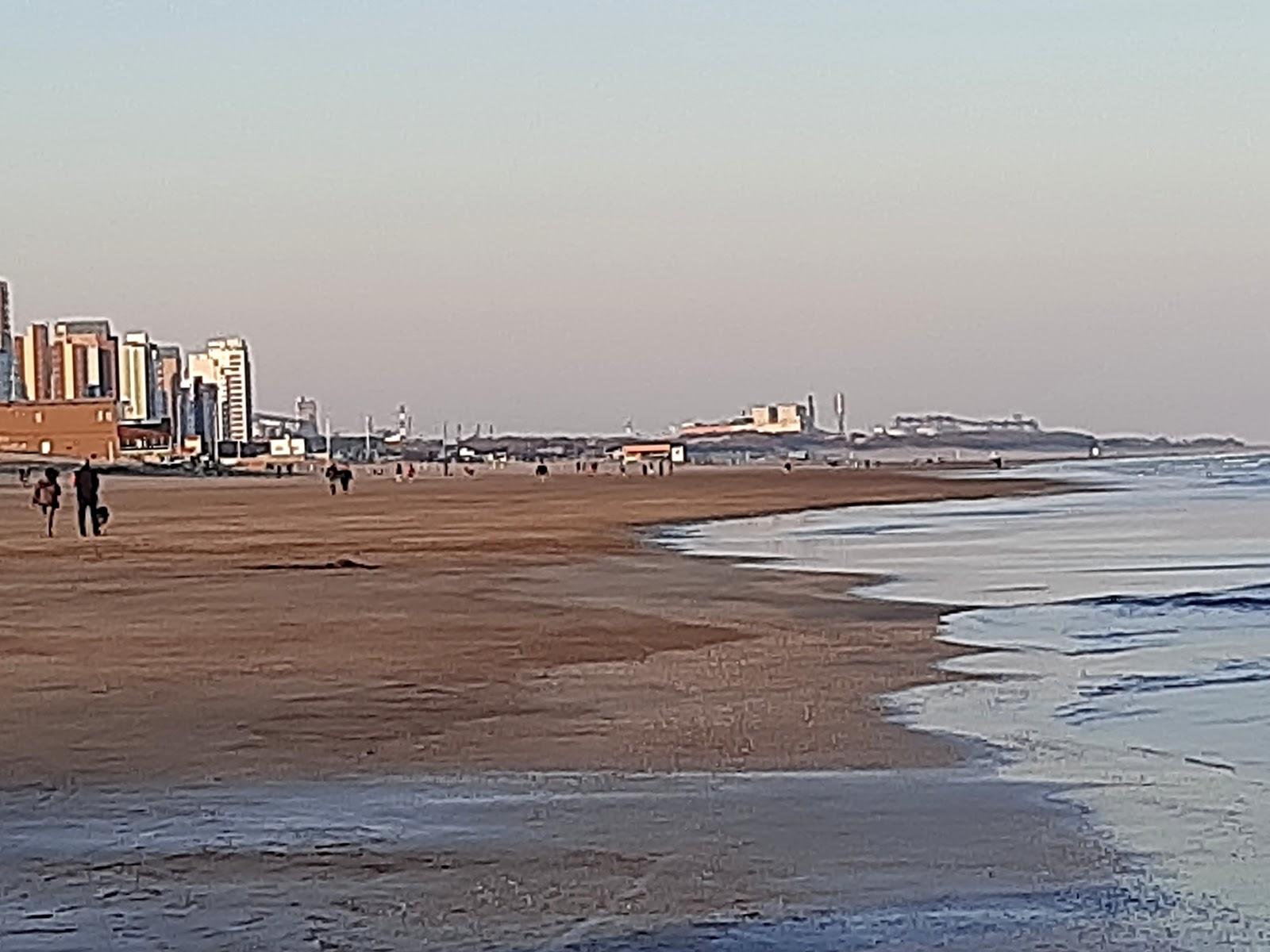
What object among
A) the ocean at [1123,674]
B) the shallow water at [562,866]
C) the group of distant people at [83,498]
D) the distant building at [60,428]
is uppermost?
the distant building at [60,428]

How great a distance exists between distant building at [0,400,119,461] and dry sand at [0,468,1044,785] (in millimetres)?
116553

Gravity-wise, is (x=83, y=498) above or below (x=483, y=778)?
above

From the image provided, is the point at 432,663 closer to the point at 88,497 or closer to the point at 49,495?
the point at 88,497

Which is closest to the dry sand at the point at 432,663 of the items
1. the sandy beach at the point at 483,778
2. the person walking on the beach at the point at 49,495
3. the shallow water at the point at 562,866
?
the sandy beach at the point at 483,778

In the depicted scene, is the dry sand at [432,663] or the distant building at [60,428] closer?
the dry sand at [432,663]

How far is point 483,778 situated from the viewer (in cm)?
1170

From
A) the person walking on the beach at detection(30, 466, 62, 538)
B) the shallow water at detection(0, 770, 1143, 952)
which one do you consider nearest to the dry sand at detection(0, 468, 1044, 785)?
the shallow water at detection(0, 770, 1143, 952)

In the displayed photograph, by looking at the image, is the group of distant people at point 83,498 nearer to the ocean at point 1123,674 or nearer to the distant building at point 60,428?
the ocean at point 1123,674

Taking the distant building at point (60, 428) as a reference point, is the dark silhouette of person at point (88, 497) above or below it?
below

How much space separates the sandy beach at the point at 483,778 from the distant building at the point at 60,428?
13114 cm

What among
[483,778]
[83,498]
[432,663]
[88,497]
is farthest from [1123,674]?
[83,498]

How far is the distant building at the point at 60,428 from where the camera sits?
6038 inches

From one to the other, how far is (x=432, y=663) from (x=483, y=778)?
21.1 feet

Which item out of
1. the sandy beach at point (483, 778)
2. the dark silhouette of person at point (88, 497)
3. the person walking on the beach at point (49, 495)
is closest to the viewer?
the sandy beach at point (483, 778)
